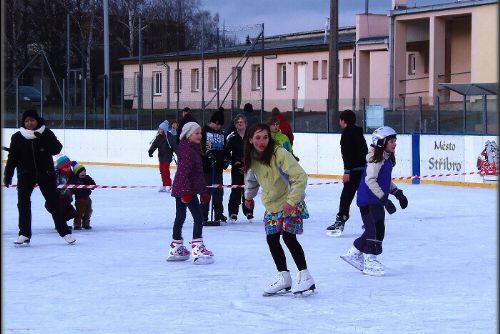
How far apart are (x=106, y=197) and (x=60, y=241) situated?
6.19 m

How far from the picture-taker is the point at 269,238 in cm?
720

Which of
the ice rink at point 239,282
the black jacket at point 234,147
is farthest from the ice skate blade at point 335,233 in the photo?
the black jacket at point 234,147

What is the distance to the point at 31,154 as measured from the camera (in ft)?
33.1

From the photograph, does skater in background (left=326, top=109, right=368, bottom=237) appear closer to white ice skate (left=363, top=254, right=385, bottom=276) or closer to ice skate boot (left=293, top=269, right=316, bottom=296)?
white ice skate (left=363, top=254, right=385, bottom=276)

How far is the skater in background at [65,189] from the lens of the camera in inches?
457

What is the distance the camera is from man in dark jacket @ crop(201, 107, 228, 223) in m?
12.5

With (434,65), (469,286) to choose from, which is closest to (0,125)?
(469,286)

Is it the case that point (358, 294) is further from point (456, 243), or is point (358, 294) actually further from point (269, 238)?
point (456, 243)

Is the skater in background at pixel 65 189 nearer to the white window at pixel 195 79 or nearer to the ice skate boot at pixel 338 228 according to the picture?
the ice skate boot at pixel 338 228

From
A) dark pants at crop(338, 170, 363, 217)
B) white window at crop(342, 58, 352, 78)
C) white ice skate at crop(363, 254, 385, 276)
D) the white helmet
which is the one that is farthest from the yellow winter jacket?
white window at crop(342, 58, 352, 78)

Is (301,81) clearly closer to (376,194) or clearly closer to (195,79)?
(195,79)

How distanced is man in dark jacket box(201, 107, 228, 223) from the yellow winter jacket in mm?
5259

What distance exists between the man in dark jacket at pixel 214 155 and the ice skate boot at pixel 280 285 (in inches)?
203

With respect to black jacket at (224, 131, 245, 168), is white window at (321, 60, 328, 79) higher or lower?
higher
